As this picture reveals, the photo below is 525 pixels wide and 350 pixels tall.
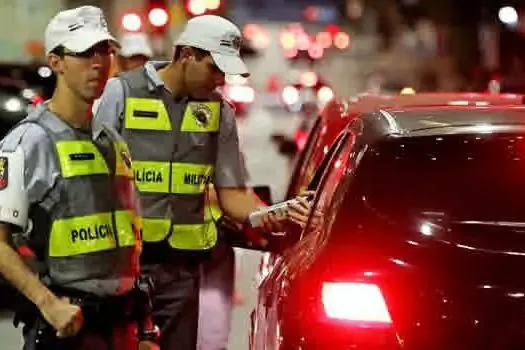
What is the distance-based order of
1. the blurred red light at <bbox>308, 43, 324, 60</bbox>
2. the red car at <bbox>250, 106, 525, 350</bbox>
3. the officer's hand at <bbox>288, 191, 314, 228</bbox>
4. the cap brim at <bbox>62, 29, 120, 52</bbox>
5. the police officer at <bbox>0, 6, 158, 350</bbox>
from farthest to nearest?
the blurred red light at <bbox>308, 43, 324, 60</bbox> < the officer's hand at <bbox>288, 191, 314, 228</bbox> < the cap brim at <bbox>62, 29, 120, 52</bbox> < the police officer at <bbox>0, 6, 158, 350</bbox> < the red car at <bbox>250, 106, 525, 350</bbox>

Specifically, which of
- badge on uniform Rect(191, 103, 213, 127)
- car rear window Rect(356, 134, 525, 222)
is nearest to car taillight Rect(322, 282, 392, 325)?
car rear window Rect(356, 134, 525, 222)

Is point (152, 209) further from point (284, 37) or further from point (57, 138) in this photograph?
point (284, 37)

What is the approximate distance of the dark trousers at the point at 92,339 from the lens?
4.31 metres

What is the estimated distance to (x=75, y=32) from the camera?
446 cm

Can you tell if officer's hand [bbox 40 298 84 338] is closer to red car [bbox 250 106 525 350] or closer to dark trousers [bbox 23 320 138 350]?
dark trousers [bbox 23 320 138 350]

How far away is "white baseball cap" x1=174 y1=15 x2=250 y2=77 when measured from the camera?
5.50 metres

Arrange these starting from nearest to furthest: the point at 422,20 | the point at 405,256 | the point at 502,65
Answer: the point at 405,256 → the point at 502,65 → the point at 422,20

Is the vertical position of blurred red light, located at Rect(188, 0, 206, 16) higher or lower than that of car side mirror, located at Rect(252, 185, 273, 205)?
lower

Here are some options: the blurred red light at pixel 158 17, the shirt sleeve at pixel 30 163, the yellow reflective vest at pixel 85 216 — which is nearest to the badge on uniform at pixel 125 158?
the yellow reflective vest at pixel 85 216

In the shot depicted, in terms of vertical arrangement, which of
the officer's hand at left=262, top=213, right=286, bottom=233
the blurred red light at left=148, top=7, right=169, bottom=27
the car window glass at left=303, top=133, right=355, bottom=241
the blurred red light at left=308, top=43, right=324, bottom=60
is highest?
the car window glass at left=303, top=133, right=355, bottom=241

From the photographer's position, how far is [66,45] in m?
4.44

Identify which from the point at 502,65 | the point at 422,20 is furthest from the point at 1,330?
the point at 422,20

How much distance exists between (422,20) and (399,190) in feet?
190

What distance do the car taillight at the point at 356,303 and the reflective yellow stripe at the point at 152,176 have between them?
1.87m
